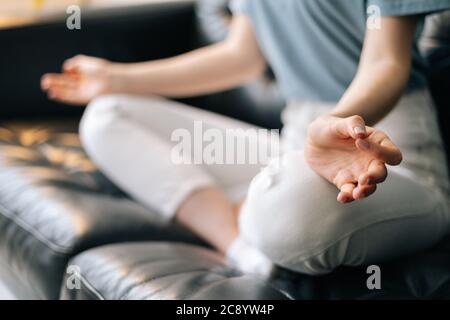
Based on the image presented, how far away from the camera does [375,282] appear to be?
2.56 feet

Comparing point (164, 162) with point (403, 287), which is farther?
point (164, 162)

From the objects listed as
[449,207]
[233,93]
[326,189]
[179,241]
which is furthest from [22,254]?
[233,93]

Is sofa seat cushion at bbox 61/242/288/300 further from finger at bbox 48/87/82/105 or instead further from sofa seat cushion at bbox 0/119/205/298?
finger at bbox 48/87/82/105

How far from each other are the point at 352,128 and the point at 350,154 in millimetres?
47

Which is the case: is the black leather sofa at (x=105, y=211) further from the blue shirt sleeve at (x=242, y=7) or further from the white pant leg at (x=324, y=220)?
the blue shirt sleeve at (x=242, y=7)

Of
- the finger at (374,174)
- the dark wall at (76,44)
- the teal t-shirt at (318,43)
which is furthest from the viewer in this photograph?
the dark wall at (76,44)

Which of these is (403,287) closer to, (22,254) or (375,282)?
(375,282)

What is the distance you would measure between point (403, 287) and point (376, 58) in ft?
0.85

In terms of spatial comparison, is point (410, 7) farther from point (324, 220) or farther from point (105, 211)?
point (105, 211)

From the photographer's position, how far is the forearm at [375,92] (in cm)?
74

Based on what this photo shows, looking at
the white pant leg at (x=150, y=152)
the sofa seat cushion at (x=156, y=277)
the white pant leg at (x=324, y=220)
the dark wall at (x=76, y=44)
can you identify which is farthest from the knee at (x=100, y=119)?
the dark wall at (x=76, y=44)

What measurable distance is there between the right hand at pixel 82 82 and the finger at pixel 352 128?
2.03 ft

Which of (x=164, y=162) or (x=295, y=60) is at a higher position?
(x=295, y=60)

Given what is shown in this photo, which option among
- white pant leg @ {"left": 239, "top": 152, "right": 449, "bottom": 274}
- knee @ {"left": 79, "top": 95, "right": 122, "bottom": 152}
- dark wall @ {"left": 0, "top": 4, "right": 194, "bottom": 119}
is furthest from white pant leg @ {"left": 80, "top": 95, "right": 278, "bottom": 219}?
dark wall @ {"left": 0, "top": 4, "right": 194, "bottom": 119}
